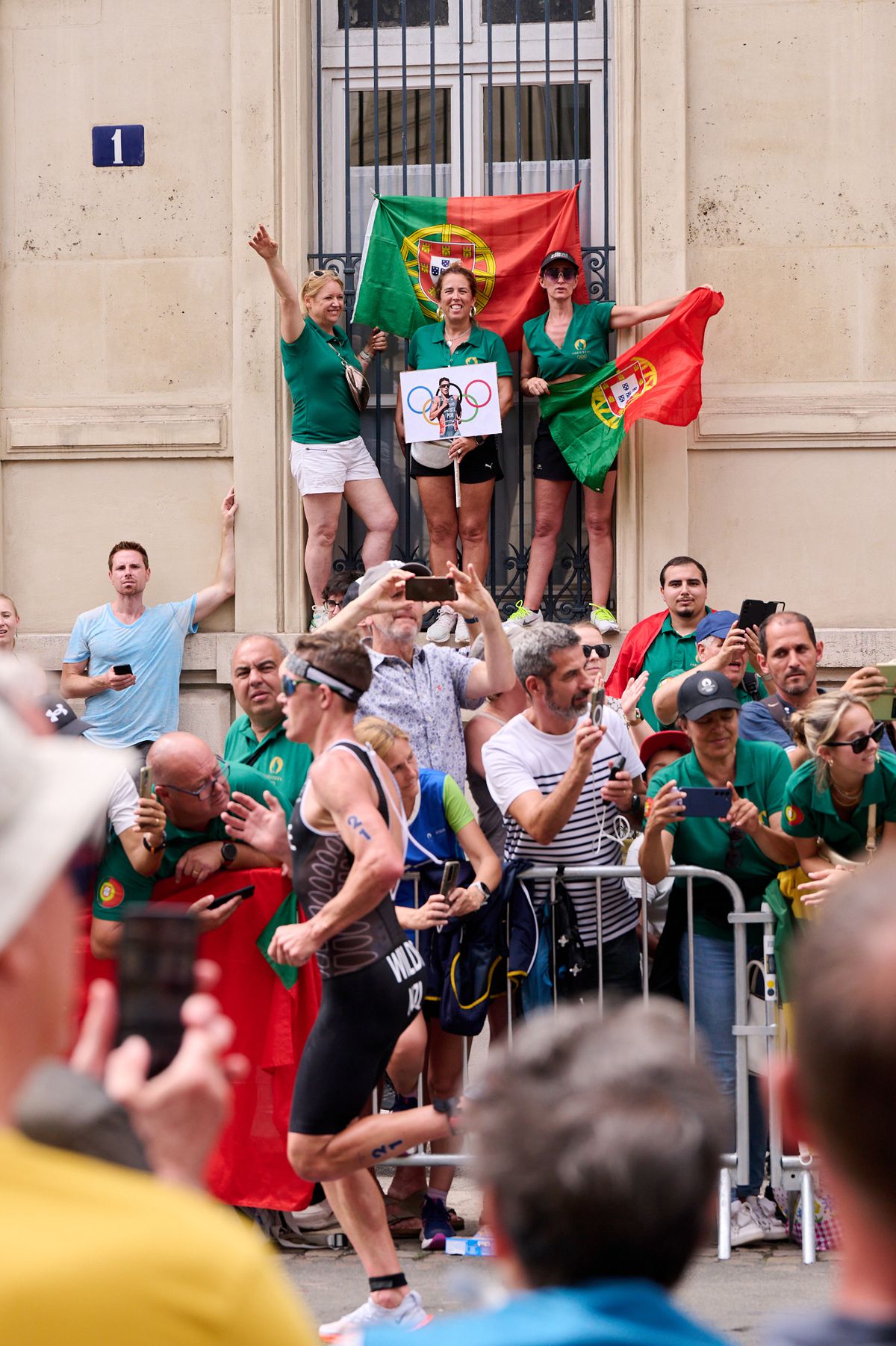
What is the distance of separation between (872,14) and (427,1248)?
8873 millimetres

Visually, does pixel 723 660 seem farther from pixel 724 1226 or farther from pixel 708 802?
pixel 724 1226

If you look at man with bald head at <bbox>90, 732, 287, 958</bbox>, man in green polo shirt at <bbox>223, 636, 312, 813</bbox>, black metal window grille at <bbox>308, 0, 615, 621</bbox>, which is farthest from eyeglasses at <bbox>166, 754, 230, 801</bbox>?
black metal window grille at <bbox>308, 0, 615, 621</bbox>

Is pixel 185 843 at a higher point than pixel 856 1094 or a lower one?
lower

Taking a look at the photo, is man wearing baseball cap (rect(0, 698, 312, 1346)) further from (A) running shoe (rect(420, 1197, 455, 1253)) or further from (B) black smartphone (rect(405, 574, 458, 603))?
(B) black smartphone (rect(405, 574, 458, 603))

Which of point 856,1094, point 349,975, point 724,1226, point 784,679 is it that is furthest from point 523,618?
point 856,1094

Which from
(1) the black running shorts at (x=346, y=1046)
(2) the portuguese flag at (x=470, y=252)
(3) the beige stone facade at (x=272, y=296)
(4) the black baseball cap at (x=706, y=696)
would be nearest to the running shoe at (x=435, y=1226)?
(1) the black running shorts at (x=346, y=1046)

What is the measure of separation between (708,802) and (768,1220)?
1604 millimetres

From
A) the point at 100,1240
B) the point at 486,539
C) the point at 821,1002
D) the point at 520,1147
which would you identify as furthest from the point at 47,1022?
the point at 486,539

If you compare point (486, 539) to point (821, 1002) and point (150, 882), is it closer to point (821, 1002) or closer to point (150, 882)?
point (150, 882)

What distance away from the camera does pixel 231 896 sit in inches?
255

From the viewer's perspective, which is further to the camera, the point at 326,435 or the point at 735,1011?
the point at 326,435

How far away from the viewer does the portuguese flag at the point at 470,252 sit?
1110 centimetres

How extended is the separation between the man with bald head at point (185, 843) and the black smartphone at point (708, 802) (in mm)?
1633

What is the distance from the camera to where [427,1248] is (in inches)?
247
